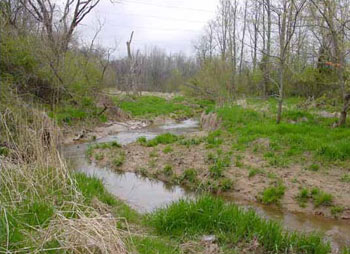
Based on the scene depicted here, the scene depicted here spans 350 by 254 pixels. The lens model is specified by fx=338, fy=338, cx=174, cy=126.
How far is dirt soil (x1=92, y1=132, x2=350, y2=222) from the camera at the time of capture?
686 cm

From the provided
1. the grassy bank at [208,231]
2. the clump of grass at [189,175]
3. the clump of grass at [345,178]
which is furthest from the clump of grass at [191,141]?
the grassy bank at [208,231]

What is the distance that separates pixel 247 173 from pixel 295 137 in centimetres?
234

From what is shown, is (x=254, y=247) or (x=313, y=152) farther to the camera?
(x=313, y=152)

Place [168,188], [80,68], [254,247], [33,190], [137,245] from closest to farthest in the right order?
[137,245], [254,247], [33,190], [168,188], [80,68]

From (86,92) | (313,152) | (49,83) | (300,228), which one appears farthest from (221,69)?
(300,228)

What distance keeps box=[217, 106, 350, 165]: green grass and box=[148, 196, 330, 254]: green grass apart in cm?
373

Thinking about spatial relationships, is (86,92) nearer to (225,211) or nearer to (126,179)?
(126,179)

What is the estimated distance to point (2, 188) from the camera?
4992 millimetres

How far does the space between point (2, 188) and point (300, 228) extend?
4898mm

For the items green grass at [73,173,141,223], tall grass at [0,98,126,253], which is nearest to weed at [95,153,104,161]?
green grass at [73,173,141,223]

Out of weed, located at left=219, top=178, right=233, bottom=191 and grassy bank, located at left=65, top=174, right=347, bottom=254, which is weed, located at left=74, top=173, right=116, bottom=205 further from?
weed, located at left=219, top=178, right=233, bottom=191

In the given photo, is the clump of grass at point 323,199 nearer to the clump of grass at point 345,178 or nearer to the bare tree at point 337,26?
the clump of grass at point 345,178

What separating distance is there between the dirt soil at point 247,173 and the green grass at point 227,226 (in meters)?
2.10

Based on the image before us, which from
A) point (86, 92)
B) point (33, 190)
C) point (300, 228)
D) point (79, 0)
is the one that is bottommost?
point (300, 228)
